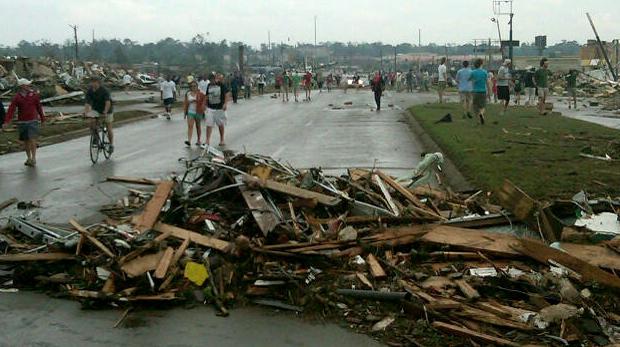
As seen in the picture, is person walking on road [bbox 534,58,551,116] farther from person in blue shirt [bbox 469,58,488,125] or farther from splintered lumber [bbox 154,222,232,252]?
splintered lumber [bbox 154,222,232,252]

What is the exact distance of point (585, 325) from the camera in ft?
18.4

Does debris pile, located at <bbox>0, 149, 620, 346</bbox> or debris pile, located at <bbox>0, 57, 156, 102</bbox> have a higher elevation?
debris pile, located at <bbox>0, 57, 156, 102</bbox>

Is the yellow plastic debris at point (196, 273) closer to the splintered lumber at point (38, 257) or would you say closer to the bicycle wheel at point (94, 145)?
the splintered lumber at point (38, 257)

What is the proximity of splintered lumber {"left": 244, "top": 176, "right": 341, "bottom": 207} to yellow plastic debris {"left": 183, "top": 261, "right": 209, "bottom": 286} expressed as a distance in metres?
1.90

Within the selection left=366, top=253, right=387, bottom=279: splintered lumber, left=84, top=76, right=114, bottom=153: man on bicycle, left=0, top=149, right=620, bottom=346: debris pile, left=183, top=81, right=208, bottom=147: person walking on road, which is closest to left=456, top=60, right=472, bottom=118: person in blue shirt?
left=183, top=81, right=208, bottom=147: person walking on road

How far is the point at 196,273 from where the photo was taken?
6.81 metres

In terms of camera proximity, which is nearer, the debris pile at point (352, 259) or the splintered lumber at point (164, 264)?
the debris pile at point (352, 259)

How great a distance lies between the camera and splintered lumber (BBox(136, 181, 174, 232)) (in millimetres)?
7914

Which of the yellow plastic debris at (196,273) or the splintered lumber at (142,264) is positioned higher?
the splintered lumber at (142,264)

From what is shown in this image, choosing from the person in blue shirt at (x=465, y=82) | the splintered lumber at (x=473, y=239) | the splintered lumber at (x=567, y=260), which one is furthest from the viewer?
the person in blue shirt at (x=465, y=82)

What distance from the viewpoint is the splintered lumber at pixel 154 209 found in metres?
7.91

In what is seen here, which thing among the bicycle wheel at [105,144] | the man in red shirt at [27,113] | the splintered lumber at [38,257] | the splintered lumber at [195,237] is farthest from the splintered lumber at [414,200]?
the man in red shirt at [27,113]

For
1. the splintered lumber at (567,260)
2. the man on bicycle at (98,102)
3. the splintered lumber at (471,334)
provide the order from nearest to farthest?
1. the splintered lumber at (471,334)
2. the splintered lumber at (567,260)
3. the man on bicycle at (98,102)

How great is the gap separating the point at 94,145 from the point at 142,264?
1031 cm
